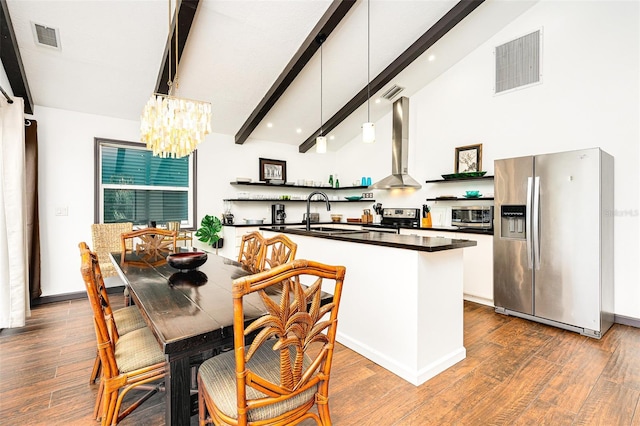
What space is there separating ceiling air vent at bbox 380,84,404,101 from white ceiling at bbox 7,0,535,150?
108 mm

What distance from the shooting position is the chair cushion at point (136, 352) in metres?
1.47

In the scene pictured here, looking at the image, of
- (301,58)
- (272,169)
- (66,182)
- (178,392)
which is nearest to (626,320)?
(178,392)

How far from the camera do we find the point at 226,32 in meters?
3.27

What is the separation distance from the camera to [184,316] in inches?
49.4

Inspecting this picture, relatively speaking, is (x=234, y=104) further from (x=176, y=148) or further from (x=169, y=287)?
(x=169, y=287)

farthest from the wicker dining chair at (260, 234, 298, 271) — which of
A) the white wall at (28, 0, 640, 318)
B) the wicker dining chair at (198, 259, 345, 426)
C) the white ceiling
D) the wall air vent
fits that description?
the wall air vent

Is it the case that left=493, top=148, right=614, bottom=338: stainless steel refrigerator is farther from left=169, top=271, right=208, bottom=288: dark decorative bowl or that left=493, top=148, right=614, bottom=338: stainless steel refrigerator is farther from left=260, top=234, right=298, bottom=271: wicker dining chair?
left=169, top=271, right=208, bottom=288: dark decorative bowl

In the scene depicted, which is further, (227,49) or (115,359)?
(227,49)

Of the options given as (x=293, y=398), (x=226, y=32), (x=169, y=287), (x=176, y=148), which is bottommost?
(x=293, y=398)

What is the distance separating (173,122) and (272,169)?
11.7 feet

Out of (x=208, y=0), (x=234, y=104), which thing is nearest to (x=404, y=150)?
(x=234, y=104)

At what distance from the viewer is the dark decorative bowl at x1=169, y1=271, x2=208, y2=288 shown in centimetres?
178

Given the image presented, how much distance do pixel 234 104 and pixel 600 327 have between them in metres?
5.04

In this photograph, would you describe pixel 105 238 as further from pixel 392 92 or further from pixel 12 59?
pixel 392 92
